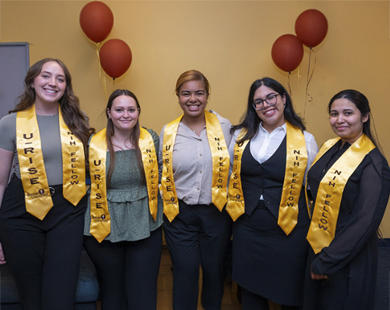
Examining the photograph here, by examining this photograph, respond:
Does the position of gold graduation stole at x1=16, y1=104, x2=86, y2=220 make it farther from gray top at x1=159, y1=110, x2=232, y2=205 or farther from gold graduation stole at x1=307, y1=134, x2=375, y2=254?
gold graduation stole at x1=307, y1=134, x2=375, y2=254

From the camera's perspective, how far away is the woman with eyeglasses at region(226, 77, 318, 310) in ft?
6.41

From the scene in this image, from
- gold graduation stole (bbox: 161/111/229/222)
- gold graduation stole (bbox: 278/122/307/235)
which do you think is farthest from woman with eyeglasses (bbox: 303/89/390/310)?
gold graduation stole (bbox: 161/111/229/222)

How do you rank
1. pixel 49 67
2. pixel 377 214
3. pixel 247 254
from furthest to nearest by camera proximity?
pixel 247 254 < pixel 49 67 < pixel 377 214

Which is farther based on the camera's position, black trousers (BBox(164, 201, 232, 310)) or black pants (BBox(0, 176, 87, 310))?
black trousers (BBox(164, 201, 232, 310))

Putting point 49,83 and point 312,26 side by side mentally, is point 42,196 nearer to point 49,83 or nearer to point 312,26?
point 49,83

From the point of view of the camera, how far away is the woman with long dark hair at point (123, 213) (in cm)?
196

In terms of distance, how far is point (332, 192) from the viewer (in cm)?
168

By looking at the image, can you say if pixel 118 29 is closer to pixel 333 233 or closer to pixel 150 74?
pixel 150 74

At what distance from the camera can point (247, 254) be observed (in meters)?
2.08

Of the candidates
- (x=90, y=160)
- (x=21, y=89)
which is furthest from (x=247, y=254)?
(x=21, y=89)

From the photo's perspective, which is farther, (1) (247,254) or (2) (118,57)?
(2) (118,57)

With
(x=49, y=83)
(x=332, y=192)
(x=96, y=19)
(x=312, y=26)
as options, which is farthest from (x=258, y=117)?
(x=96, y=19)

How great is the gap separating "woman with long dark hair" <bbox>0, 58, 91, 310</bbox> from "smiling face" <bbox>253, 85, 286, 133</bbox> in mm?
1133

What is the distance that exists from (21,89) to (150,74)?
142 centimetres
